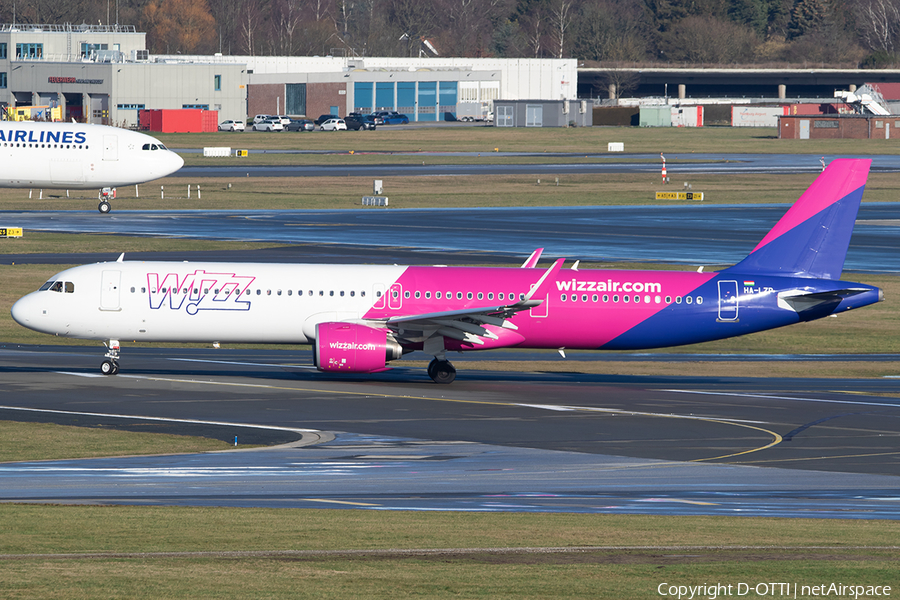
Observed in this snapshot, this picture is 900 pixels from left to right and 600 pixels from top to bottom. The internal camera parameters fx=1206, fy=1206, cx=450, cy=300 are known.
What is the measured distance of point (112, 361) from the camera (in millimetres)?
40469

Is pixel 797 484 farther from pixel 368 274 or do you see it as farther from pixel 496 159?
pixel 496 159

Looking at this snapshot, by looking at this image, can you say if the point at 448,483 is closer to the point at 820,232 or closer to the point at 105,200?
the point at 820,232

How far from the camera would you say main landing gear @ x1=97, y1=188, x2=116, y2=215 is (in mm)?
89938

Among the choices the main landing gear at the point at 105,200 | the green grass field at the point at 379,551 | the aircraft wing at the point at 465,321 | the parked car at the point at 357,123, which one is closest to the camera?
the green grass field at the point at 379,551

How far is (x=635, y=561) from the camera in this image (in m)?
18.2

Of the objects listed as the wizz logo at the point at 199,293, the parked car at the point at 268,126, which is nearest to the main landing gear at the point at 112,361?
→ the wizz logo at the point at 199,293

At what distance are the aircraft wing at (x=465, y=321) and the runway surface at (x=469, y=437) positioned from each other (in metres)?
1.82

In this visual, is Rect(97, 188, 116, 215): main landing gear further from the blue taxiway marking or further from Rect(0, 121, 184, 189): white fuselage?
the blue taxiway marking

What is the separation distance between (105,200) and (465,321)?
196 feet

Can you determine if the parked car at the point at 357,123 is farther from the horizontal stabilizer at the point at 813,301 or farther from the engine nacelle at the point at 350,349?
the engine nacelle at the point at 350,349

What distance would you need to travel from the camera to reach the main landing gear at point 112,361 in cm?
4038

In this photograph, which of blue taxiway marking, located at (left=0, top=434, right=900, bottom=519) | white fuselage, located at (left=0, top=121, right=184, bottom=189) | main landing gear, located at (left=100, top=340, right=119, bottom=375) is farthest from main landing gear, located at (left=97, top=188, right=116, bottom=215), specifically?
blue taxiway marking, located at (left=0, top=434, right=900, bottom=519)

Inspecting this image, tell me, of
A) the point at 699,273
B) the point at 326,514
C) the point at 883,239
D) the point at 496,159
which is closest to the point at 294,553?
the point at 326,514

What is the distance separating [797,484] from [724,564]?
10.1m
